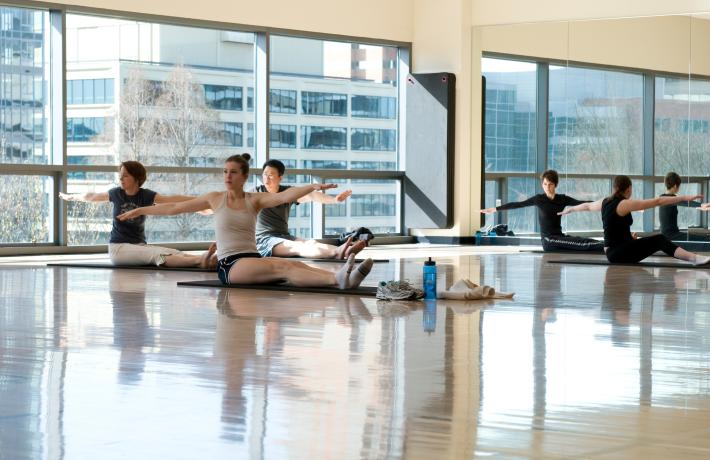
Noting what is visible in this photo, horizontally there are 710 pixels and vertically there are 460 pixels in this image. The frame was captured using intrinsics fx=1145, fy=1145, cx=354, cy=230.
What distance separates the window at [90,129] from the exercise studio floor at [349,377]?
17.8ft

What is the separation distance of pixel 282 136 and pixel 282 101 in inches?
16.5

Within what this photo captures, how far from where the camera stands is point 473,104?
14625 millimetres

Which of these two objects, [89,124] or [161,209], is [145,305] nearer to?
[161,209]

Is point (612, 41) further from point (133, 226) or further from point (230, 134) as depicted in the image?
point (133, 226)

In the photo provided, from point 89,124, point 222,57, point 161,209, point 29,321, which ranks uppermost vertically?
point 222,57

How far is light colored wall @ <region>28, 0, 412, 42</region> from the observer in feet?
40.4

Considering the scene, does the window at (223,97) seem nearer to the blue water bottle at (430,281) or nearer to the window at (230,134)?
the window at (230,134)

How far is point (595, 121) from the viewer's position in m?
13.8

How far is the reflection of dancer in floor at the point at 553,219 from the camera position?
12.6m

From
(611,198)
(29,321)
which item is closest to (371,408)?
(29,321)

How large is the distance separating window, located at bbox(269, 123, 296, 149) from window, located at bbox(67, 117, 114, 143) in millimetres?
2178

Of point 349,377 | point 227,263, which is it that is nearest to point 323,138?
point 227,263

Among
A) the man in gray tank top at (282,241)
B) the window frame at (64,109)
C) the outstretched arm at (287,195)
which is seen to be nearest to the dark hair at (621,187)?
the man in gray tank top at (282,241)

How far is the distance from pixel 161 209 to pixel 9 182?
→ 462cm
